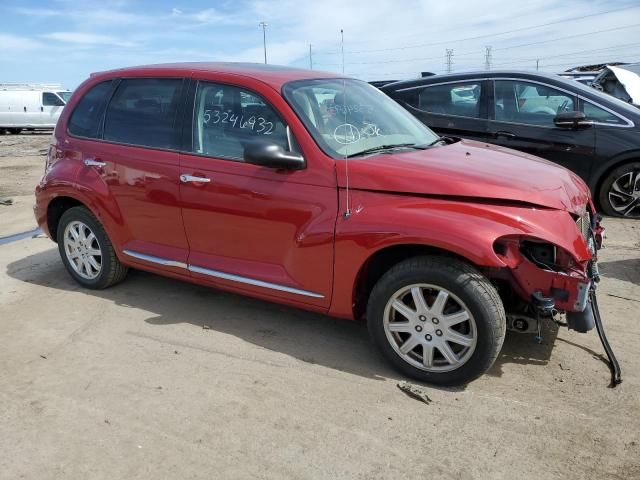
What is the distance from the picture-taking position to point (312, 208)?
333 centimetres

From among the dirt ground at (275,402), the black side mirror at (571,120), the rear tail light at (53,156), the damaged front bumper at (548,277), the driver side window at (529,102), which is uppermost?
the driver side window at (529,102)

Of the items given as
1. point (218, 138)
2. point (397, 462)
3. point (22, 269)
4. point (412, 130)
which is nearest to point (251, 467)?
point (397, 462)

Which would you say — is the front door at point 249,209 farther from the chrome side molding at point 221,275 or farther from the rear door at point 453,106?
the rear door at point 453,106

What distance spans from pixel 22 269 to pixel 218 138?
Result: 9.32 ft

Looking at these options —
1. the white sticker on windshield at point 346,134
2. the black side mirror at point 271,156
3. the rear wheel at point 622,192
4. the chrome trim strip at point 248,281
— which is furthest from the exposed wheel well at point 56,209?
the rear wheel at point 622,192

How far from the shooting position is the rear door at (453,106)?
6641mm

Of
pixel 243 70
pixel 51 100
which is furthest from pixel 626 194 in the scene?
pixel 51 100

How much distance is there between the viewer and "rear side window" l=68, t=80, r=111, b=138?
14.6ft

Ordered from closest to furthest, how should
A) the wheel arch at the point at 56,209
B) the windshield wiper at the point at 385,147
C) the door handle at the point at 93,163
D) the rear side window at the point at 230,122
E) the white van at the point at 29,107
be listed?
the windshield wiper at the point at 385,147 < the rear side window at the point at 230,122 < the door handle at the point at 93,163 < the wheel arch at the point at 56,209 < the white van at the point at 29,107

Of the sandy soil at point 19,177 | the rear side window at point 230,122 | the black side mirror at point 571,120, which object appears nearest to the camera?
the rear side window at point 230,122

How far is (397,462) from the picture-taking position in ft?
8.38

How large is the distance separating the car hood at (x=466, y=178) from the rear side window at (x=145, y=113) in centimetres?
146

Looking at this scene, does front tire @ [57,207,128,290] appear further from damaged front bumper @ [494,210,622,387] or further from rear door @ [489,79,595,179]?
rear door @ [489,79,595,179]

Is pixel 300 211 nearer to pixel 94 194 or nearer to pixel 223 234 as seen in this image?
pixel 223 234
